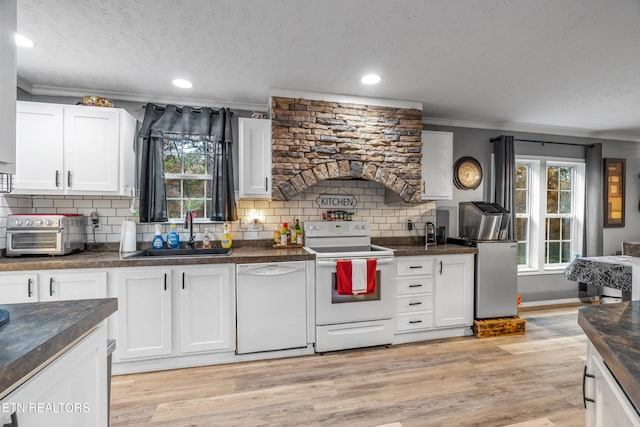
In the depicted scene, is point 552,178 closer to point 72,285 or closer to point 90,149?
point 90,149

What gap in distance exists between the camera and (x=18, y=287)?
2.32 meters

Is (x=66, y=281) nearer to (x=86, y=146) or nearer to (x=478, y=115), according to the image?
(x=86, y=146)

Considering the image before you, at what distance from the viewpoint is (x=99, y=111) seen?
2.77m

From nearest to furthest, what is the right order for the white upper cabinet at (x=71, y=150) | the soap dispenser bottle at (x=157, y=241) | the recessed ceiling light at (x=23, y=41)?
1. the recessed ceiling light at (x=23, y=41)
2. the white upper cabinet at (x=71, y=150)
3. the soap dispenser bottle at (x=157, y=241)

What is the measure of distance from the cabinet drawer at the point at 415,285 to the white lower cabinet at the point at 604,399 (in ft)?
6.69

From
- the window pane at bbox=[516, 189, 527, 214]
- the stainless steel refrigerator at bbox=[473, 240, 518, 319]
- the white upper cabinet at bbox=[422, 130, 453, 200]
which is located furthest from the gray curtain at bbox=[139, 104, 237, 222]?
the window pane at bbox=[516, 189, 527, 214]

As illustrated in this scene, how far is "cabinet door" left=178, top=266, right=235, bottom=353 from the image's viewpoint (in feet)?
8.60

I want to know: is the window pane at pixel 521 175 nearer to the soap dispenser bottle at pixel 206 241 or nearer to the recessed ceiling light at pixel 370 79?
the recessed ceiling light at pixel 370 79

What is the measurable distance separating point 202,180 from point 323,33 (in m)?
2.07

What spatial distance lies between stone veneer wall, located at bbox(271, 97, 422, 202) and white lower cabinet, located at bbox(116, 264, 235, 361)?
1065mm

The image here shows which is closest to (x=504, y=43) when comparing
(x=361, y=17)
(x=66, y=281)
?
(x=361, y=17)

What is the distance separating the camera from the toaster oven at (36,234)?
2520 mm

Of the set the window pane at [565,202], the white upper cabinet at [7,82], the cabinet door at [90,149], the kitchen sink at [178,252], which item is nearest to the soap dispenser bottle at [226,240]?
the kitchen sink at [178,252]

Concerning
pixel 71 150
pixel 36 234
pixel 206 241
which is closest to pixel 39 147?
pixel 71 150
